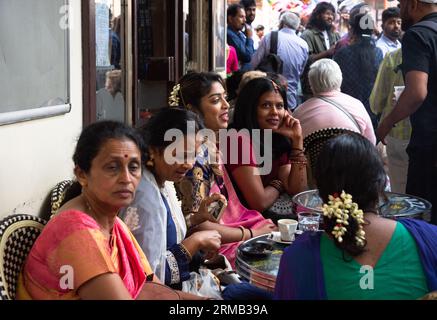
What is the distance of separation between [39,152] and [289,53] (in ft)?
15.3

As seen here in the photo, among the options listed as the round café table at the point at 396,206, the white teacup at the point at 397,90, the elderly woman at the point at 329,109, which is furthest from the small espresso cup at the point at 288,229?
the white teacup at the point at 397,90

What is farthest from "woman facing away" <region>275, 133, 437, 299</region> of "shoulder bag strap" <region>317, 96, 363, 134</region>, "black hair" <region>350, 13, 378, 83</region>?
"black hair" <region>350, 13, 378, 83</region>

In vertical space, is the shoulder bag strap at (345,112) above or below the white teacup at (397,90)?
below

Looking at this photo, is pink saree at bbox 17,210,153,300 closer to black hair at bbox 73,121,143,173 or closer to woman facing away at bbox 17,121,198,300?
woman facing away at bbox 17,121,198,300

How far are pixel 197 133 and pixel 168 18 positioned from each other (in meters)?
2.97

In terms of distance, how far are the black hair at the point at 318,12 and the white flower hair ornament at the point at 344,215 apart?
5.66m

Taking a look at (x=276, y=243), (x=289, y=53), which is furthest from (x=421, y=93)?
(x=289, y=53)

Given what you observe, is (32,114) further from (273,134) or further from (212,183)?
(273,134)

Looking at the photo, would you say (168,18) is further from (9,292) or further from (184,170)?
(9,292)

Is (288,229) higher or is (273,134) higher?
(273,134)

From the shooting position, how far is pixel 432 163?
156 inches

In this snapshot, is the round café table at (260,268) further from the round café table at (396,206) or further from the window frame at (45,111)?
the window frame at (45,111)

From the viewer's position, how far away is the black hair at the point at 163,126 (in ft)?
8.68

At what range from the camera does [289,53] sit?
6.86 metres
